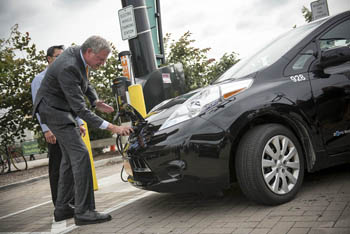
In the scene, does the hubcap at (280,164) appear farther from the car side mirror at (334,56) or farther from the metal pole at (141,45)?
the metal pole at (141,45)

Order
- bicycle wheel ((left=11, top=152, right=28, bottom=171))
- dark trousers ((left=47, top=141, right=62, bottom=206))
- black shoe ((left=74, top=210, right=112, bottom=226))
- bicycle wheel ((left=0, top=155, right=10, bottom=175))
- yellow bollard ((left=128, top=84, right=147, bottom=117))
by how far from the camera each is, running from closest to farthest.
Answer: black shoe ((left=74, top=210, right=112, bottom=226)), dark trousers ((left=47, top=141, right=62, bottom=206)), yellow bollard ((left=128, top=84, right=147, bottom=117)), bicycle wheel ((left=0, top=155, right=10, bottom=175)), bicycle wheel ((left=11, top=152, right=28, bottom=171))

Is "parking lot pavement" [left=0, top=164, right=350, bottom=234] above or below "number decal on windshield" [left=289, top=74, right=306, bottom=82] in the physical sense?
below

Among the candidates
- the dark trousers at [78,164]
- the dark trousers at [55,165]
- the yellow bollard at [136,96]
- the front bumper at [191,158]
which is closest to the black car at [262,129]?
the front bumper at [191,158]

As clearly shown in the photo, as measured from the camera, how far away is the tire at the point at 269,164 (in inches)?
118

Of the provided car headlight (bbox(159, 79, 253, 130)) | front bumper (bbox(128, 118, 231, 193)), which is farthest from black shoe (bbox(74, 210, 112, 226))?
car headlight (bbox(159, 79, 253, 130))

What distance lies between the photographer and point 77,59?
3.46 meters

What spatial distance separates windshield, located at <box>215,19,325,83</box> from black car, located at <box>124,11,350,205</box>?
0.02 m

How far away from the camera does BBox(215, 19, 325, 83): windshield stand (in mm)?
3521

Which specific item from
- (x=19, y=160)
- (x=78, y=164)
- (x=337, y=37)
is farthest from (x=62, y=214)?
(x=19, y=160)

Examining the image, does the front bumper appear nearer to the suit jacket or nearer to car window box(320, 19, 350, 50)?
the suit jacket

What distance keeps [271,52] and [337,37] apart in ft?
2.24

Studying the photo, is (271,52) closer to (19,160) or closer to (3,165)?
(3,165)

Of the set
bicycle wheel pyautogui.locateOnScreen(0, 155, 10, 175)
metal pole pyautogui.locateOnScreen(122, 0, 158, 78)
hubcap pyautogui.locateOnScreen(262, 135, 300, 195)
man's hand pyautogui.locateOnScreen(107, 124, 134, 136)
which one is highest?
metal pole pyautogui.locateOnScreen(122, 0, 158, 78)

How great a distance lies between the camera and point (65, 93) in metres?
3.37
